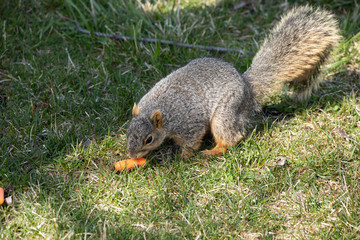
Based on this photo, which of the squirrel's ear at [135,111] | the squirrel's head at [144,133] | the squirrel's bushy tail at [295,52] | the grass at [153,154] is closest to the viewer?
the grass at [153,154]

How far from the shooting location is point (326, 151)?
10.2 ft

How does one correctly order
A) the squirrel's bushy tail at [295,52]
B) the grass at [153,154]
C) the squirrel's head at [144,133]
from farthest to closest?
1. the squirrel's bushy tail at [295,52]
2. the squirrel's head at [144,133]
3. the grass at [153,154]

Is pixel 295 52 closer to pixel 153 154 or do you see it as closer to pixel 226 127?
pixel 226 127

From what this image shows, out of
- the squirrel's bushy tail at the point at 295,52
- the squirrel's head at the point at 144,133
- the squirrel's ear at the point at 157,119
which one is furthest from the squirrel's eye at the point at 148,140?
the squirrel's bushy tail at the point at 295,52

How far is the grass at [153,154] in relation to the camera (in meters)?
2.59

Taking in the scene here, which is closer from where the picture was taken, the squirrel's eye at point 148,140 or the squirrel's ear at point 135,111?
the squirrel's eye at point 148,140

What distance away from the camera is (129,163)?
3018 mm

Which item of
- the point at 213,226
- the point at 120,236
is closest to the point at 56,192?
the point at 120,236

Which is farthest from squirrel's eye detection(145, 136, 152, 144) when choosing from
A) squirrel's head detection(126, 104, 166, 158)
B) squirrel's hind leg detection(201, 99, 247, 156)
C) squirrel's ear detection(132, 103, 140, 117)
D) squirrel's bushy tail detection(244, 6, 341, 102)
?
squirrel's bushy tail detection(244, 6, 341, 102)

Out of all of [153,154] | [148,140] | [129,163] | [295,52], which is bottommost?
[153,154]

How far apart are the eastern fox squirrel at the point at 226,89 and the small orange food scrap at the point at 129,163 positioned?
0.06m

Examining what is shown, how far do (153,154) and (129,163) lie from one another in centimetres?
38

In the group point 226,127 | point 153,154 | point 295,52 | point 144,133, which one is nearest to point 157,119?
point 144,133

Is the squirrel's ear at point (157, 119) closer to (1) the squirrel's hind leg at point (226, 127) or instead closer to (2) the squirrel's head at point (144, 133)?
(2) the squirrel's head at point (144, 133)
